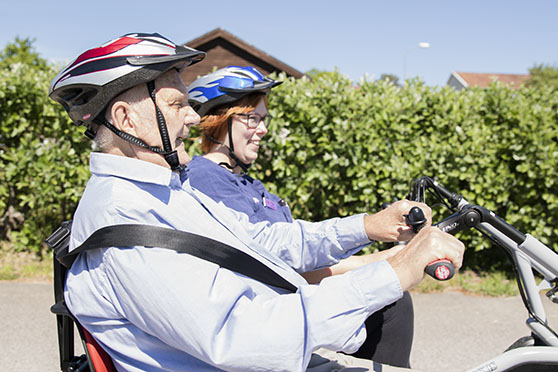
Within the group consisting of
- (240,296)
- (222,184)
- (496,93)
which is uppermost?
(496,93)

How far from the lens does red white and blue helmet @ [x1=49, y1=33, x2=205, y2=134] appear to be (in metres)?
1.66

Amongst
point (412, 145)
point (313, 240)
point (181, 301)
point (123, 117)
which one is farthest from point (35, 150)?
point (181, 301)

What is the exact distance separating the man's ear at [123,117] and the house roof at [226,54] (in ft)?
61.7

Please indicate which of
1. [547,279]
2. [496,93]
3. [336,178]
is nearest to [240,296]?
[547,279]

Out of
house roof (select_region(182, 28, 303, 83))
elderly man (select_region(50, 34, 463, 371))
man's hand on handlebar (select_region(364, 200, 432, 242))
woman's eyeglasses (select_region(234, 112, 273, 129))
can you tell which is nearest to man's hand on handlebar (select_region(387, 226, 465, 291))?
elderly man (select_region(50, 34, 463, 371))

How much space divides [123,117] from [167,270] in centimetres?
61

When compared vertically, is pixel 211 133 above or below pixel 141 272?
above

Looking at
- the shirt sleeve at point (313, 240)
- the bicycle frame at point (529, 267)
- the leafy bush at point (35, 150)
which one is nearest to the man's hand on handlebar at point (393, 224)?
the shirt sleeve at point (313, 240)

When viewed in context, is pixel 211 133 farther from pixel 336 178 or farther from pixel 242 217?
pixel 336 178

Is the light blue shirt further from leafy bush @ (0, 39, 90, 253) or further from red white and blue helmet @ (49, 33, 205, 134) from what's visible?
leafy bush @ (0, 39, 90, 253)

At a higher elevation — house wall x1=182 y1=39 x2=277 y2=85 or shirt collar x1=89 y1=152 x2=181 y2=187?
house wall x1=182 y1=39 x2=277 y2=85

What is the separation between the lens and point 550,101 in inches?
220

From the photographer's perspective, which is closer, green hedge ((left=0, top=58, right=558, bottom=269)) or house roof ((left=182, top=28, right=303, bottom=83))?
green hedge ((left=0, top=58, right=558, bottom=269))

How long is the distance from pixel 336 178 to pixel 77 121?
4.21 metres
